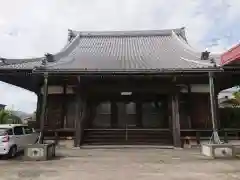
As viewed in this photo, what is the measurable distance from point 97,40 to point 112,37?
142 centimetres

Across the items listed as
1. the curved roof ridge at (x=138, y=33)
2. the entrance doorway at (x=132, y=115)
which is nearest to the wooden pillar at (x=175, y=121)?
the entrance doorway at (x=132, y=115)

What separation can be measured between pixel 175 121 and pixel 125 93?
3250 mm

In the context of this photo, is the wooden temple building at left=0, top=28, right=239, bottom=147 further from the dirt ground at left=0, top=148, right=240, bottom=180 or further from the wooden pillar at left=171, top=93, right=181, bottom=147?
the dirt ground at left=0, top=148, right=240, bottom=180

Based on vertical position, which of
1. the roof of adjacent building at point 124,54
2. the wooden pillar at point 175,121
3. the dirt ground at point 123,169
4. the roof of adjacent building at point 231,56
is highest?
the roof of adjacent building at point 124,54

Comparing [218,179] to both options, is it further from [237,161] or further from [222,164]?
[237,161]

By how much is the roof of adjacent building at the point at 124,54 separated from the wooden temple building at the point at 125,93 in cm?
5

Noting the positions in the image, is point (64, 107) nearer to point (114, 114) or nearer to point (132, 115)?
point (114, 114)

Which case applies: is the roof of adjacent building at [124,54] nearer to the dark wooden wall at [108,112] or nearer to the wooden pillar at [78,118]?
the wooden pillar at [78,118]

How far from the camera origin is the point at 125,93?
51.4 feet

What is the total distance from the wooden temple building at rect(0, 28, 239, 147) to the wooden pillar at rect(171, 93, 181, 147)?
52mm

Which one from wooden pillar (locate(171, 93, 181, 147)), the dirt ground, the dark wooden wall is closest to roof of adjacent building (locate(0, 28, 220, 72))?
wooden pillar (locate(171, 93, 181, 147))

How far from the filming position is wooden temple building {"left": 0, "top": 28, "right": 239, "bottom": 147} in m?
13.5

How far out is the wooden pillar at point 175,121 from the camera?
14227 millimetres

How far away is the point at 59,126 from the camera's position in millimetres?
16375
